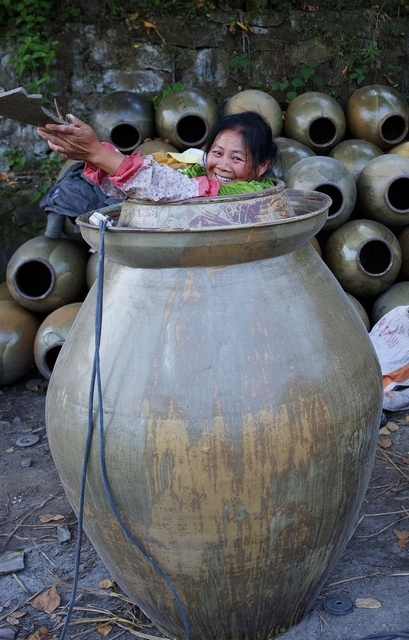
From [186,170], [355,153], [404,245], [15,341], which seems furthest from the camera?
[355,153]

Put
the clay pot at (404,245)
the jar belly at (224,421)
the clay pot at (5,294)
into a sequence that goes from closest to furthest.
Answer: the jar belly at (224,421) < the clay pot at (404,245) < the clay pot at (5,294)

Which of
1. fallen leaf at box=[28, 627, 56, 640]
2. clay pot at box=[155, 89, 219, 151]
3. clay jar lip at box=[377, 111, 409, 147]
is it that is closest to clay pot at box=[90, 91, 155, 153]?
clay pot at box=[155, 89, 219, 151]

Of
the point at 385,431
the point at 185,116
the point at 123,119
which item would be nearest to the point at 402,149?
the point at 185,116

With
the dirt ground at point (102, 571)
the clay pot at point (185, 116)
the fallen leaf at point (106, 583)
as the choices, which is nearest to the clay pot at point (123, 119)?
the clay pot at point (185, 116)

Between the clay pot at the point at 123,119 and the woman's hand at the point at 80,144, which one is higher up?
the woman's hand at the point at 80,144

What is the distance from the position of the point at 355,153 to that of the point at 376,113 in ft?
1.60

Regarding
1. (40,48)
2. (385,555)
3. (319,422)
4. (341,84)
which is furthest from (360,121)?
(319,422)

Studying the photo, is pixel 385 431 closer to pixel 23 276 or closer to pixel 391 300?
pixel 391 300

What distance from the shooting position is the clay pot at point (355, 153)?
503cm

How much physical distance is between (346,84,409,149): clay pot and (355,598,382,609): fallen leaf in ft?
12.4

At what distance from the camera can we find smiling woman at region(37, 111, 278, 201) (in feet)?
6.66

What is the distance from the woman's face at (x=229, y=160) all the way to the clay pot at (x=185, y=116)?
2.92 metres

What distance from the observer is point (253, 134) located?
2453 mm

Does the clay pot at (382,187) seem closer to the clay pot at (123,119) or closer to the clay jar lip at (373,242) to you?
the clay jar lip at (373,242)
